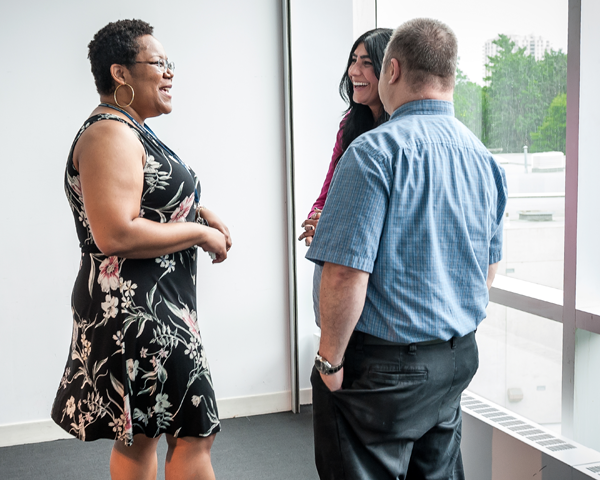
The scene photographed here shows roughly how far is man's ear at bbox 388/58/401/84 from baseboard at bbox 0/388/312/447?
2.31m

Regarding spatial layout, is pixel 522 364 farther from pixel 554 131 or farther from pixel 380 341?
pixel 380 341

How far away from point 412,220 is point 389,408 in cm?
41

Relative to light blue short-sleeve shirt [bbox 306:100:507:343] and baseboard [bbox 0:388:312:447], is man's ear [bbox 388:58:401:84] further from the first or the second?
baseboard [bbox 0:388:312:447]

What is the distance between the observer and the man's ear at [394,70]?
1.29 meters

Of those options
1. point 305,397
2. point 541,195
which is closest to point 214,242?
point 541,195

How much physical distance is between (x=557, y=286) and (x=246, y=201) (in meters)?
1.71

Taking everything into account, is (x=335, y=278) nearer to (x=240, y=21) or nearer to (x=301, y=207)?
(x=301, y=207)

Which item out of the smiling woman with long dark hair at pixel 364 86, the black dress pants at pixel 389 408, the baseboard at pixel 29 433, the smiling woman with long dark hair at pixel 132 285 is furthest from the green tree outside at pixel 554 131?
the baseboard at pixel 29 433

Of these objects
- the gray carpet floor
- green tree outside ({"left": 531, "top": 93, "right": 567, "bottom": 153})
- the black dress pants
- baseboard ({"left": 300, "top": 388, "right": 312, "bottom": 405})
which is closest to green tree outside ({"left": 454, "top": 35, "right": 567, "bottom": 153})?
green tree outside ({"left": 531, "top": 93, "right": 567, "bottom": 153})

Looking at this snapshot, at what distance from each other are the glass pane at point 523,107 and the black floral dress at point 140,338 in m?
1.20

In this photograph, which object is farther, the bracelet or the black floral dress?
the bracelet

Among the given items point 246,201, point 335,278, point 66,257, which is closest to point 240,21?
point 246,201

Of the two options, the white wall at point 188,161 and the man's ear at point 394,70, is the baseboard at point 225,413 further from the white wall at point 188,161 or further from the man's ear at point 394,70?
the man's ear at point 394,70

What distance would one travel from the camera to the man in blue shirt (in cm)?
120
